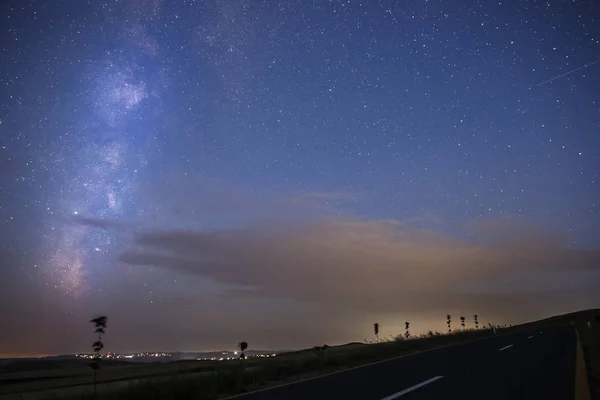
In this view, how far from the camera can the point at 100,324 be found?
16156mm

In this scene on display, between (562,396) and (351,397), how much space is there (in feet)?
14.0

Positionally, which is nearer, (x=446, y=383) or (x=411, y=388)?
(x=411, y=388)

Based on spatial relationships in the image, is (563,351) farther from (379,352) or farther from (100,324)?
(100,324)

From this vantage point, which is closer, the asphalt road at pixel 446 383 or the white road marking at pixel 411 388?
the white road marking at pixel 411 388

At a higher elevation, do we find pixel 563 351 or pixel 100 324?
pixel 100 324

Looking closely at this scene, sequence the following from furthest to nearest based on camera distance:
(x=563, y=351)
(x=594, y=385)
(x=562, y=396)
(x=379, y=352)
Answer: (x=379, y=352) → (x=563, y=351) → (x=594, y=385) → (x=562, y=396)

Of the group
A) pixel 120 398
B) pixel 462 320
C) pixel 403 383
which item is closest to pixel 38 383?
pixel 120 398

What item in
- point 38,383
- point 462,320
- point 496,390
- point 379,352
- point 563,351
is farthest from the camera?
point 462,320

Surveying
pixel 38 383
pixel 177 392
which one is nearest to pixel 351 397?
pixel 177 392

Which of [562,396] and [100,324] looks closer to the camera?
[562,396]

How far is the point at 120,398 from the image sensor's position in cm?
1271

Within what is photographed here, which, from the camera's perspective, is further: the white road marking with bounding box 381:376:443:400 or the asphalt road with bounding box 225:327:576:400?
the asphalt road with bounding box 225:327:576:400

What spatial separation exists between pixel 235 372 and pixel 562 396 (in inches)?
379

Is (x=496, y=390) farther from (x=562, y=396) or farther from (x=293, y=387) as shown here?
(x=293, y=387)
